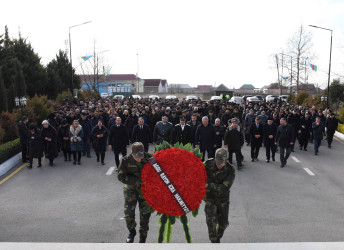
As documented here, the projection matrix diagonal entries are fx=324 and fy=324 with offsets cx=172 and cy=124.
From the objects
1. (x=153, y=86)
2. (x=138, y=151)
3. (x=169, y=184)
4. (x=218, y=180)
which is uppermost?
(x=153, y=86)

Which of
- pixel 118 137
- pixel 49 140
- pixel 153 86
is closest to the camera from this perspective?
pixel 118 137

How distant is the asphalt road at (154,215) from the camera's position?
6.16 m

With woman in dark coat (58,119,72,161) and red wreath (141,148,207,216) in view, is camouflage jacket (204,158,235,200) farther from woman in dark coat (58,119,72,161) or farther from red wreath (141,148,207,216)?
woman in dark coat (58,119,72,161)

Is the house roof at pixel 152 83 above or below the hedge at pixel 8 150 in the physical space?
above

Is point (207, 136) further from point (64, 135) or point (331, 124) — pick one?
point (331, 124)

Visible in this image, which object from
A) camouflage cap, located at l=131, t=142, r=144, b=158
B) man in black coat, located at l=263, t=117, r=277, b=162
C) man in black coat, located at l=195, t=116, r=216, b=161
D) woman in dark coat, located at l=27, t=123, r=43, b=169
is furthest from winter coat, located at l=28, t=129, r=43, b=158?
man in black coat, located at l=263, t=117, r=277, b=162

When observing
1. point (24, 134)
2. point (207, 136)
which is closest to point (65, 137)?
point (24, 134)

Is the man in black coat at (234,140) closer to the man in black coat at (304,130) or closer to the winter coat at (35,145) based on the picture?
the man in black coat at (304,130)

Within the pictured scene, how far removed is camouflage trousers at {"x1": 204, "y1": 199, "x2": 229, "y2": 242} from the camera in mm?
5262

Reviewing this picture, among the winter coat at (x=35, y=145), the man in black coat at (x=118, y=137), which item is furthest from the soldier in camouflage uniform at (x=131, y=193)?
the winter coat at (x=35, y=145)

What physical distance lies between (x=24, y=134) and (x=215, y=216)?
897 cm

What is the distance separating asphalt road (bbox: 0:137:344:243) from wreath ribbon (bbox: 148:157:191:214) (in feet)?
4.96

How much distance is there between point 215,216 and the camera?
17.4ft

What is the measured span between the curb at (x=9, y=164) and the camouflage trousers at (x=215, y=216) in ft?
→ 26.9
